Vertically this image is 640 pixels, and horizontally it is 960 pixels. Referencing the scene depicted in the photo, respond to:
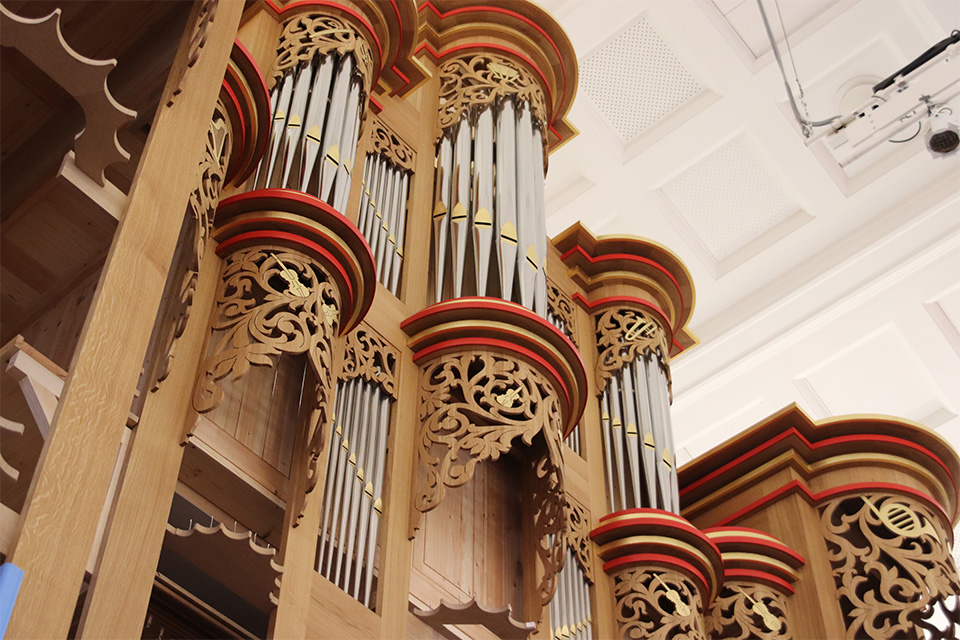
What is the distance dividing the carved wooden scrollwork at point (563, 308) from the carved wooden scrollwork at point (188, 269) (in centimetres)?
277

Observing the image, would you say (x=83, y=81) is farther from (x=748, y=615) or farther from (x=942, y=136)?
(x=942, y=136)

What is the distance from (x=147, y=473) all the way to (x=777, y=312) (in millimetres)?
7387

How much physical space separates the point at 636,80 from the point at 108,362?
738 cm

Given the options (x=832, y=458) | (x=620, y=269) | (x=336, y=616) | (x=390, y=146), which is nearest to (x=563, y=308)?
(x=620, y=269)

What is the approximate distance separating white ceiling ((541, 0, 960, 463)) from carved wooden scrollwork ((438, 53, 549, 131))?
2958 millimetres

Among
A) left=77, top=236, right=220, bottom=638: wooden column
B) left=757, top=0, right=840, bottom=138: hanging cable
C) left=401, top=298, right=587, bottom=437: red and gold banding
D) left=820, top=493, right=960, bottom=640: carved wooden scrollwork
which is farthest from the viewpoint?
left=757, top=0, right=840, bottom=138: hanging cable

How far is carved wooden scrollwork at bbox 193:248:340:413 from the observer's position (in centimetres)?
358

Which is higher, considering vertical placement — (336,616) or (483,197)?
(483,197)

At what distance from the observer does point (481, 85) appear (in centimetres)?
592

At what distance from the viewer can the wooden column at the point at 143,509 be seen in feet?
9.48

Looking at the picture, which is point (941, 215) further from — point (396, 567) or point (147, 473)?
point (147, 473)

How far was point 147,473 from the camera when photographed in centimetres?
322

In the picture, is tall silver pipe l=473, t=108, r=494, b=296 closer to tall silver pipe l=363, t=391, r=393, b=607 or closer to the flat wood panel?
tall silver pipe l=363, t=391, r=393, b=607

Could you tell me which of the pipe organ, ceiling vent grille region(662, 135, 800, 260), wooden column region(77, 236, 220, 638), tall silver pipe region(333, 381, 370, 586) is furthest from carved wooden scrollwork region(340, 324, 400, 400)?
ceiling vent grille region(662, 135, 800, 260)
